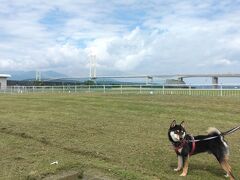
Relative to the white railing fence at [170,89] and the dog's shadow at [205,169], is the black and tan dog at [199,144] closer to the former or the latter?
the dog's shadow at [205,169]

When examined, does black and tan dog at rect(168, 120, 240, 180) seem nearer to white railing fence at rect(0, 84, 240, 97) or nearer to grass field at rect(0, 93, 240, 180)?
grass field at rect(0, 93, 240, 180)

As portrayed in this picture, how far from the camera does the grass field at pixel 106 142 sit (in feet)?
27.1

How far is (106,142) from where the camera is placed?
11.0 m

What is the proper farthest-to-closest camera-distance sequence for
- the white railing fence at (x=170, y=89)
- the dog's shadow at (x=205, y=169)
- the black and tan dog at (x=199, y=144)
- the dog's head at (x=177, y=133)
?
the white railing fence at (x=170, y=89)
the dog's shadow at (x=205, y=169)
the dog's head at (x=177, y=133)
the black and tan dog at (x=199, y=144)

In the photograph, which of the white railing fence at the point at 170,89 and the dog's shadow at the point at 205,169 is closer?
the dog's shadow at the point at 205,169

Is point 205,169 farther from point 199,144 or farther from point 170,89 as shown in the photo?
point 170,89

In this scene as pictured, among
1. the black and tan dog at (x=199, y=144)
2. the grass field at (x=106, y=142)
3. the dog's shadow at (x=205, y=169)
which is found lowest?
the dog's shadow at (x=205, y=169)

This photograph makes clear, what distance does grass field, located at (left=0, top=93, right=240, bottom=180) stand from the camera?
27.1 feet

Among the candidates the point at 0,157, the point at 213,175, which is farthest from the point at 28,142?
the point at 213,175

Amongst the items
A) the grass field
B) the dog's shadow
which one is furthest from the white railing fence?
the dog's shadow

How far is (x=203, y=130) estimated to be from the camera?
13.1 meters

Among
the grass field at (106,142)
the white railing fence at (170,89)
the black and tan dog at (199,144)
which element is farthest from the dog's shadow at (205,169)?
the white railing fence at (170,89)

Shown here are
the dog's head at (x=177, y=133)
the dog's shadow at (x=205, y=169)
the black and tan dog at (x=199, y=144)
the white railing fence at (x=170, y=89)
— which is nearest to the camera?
the black and tan dog at (x=199, y=144)

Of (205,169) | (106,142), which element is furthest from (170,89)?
(205,169)
